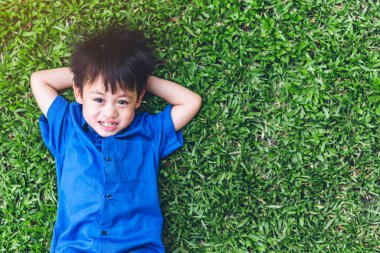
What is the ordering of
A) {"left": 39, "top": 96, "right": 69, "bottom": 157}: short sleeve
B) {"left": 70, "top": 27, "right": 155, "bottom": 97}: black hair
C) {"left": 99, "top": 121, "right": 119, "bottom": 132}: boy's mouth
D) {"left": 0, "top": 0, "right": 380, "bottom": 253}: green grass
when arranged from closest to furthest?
{"left": 70, "top": 27, "right": 155, "bottom": 97}: black hair, {"left": 99, "top": 121, "right": 119, "bottom": 132}: boy's mouth, {"left": 39, "top": 96, "right": 69, "bottom": 157}: short sleeve, {"left": 0, "top": 0, "right": 380, "bottom": 253}: green grass

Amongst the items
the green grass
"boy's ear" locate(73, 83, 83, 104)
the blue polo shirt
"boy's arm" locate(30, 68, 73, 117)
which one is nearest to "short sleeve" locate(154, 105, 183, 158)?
the blue polo shirt

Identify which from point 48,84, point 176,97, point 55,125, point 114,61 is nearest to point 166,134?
point 176,97

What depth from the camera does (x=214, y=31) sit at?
124 inches

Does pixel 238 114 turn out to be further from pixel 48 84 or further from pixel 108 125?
pixel 48 84

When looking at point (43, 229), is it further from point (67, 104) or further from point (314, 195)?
point (314, 195)

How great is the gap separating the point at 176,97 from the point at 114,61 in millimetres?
529

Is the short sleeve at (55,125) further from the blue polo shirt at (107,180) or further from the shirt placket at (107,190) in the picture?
the shirt placket at (107,190)

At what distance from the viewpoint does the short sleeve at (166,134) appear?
3010mm

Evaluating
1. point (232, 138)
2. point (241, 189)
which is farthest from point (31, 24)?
point (241, 189)

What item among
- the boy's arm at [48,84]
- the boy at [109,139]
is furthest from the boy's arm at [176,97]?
the boy's arm at [48,84]

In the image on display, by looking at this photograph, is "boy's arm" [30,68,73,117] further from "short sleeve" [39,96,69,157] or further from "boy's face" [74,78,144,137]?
"boy's face" [74,78,144,137]

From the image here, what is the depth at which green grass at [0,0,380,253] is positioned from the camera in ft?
10.3

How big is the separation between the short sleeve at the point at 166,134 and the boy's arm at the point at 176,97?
0.04m

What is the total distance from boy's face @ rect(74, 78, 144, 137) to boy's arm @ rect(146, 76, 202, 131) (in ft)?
0.65
